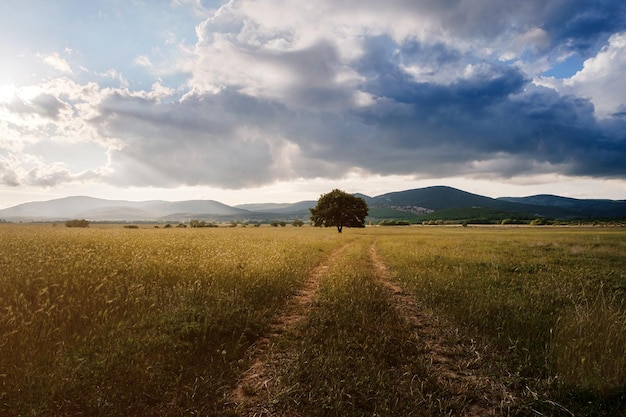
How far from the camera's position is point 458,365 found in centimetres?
587

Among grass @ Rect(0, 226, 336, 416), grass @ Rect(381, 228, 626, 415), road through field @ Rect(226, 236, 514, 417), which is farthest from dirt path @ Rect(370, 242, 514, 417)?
grass @ Rect(0, 226, 336, 416)

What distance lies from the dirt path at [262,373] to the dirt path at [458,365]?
2688 mm

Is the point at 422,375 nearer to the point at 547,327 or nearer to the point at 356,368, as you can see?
the point at 356,368

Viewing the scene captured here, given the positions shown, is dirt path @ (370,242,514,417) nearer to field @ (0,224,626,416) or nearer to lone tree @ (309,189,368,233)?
field @ (0,224,626,416)

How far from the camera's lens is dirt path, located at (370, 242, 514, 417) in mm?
4746

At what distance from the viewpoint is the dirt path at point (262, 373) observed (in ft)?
15.2

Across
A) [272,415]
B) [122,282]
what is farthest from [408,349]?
[122,282]

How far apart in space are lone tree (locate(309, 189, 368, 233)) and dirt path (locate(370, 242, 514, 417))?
200 ft

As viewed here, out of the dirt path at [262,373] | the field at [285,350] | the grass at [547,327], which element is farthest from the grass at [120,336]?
the grass at [547,327]

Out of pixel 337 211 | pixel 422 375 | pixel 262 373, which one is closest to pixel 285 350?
pixel 262 373

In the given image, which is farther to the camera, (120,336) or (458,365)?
(120,336)

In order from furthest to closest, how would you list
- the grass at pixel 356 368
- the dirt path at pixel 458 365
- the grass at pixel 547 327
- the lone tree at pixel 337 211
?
the lone tree at pixel 337 211, the grass at pixel 547 327, the dirt path at pixel 458 365, the grass at pixel 356 368

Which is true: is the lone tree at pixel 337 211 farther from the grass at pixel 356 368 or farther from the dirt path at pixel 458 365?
the grass at pixel 356 368

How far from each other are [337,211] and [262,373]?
65.0 meters
